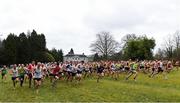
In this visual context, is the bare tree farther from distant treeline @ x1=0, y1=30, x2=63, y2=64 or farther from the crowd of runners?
the crowd of runners

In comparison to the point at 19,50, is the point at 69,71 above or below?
below

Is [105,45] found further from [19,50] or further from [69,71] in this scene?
[69,71]

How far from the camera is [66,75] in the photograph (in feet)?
137

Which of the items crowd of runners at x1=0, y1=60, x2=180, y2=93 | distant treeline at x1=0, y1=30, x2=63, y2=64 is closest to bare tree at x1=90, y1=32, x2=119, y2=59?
distant treeline at x1=0, y1=30, x2=63, y2=64

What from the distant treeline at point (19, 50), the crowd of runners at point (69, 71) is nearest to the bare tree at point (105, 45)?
the distant treeline at point (19, 50)

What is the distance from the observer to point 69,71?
39.3 meters

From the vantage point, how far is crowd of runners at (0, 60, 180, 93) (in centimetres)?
3500

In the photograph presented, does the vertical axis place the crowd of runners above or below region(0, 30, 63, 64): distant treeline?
below

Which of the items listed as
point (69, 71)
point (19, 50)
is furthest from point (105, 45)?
point (69, 71)

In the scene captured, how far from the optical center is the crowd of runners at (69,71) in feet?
115

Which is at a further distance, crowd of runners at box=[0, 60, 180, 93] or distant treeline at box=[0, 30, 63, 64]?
distant treeline at box=[0, 30, 63, 64]

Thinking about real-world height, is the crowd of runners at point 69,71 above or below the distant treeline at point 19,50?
below

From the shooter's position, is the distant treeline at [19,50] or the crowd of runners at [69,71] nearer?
the crowd of runners at [69,71]

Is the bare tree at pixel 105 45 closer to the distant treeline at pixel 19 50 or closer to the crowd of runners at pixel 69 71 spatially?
the distant treeline at pixel 19 50
